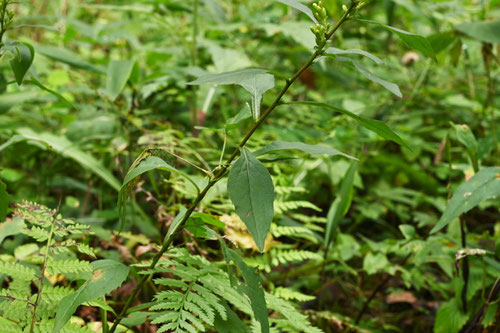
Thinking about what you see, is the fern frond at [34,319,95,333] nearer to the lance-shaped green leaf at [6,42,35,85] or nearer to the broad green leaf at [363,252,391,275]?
the lance-shaped green leaf at [6,42,35,85]

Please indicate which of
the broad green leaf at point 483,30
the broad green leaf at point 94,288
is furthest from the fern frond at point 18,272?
the broad green leaf at point 483,30

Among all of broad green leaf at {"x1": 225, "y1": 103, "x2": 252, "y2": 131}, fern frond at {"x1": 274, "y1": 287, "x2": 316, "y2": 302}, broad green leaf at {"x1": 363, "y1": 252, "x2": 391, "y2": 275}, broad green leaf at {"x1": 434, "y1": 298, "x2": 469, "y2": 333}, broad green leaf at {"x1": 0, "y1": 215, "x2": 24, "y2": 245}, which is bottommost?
broad green leaf at {"x1": 434, "y1": 298, "x2": 469, "y2": 333}

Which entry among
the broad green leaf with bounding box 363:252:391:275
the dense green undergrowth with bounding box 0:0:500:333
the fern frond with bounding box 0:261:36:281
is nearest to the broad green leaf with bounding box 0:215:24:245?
the dense green undergrowth with bounding box 0:0:500:333

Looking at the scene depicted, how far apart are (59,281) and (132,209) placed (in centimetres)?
38

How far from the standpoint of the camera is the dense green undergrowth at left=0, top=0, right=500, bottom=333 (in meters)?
0.79

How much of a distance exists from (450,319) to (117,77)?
4.84 ft

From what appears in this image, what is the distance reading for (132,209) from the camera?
5.12 ft

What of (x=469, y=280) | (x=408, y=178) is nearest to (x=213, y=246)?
(x=469, y=280)

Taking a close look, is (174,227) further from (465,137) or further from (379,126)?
(465,137)

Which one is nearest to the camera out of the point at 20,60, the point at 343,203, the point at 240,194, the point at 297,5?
the point at 240,194

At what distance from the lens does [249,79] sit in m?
0.81

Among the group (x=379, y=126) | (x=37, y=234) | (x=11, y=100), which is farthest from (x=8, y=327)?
(x=11, y=100)

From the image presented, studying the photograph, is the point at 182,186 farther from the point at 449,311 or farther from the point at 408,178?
the point at 408,178

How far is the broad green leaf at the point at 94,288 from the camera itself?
0.69m
